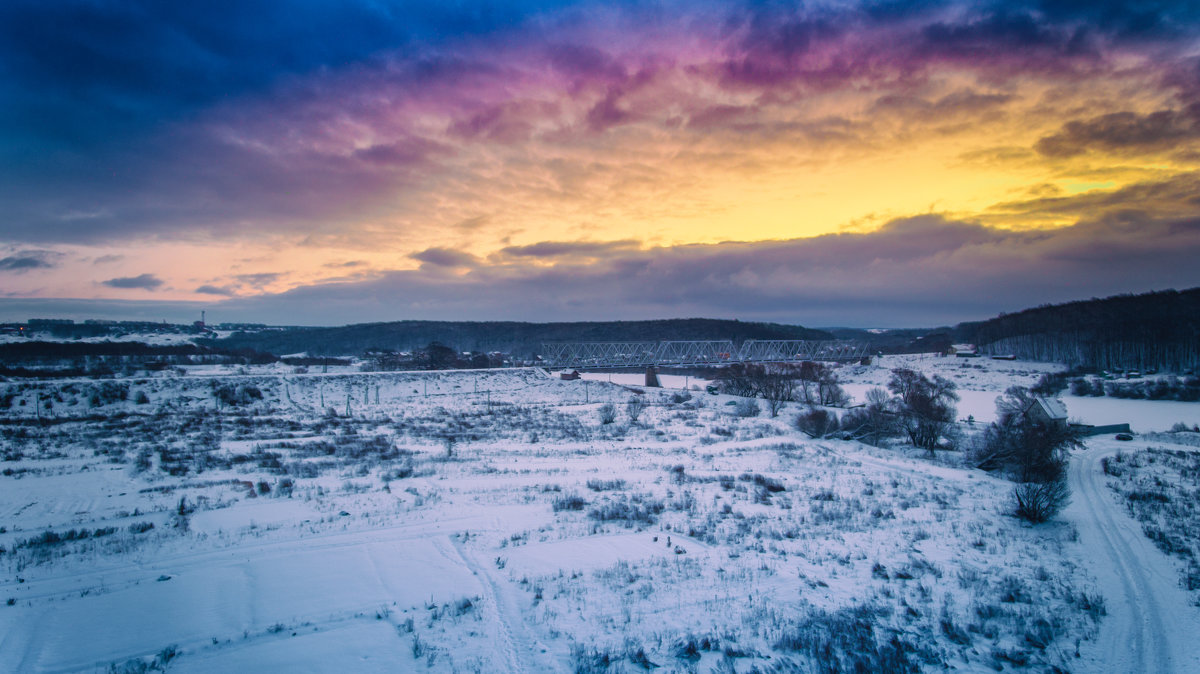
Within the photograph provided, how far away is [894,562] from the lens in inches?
489

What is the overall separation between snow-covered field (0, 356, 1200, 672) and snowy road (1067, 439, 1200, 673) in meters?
0.07

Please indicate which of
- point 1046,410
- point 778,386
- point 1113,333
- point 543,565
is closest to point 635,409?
point 778,386

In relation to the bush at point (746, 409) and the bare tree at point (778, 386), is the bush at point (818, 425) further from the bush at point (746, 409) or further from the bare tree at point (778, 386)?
the bare tree at point (778, 386)

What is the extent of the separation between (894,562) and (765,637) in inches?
220

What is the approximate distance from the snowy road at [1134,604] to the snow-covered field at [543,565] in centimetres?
7

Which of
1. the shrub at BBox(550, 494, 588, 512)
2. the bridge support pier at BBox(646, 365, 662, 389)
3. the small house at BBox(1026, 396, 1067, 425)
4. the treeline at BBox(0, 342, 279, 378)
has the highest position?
the treeline at BBox(0, 342, 279, 378)

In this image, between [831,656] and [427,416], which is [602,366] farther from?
[831,656]

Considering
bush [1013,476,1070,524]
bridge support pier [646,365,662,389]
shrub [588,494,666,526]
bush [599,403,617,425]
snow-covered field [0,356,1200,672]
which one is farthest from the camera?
bridge support pier [646,365,662,389]

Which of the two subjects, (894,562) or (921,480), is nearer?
(894,562)

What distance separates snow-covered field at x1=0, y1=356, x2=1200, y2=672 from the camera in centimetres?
838

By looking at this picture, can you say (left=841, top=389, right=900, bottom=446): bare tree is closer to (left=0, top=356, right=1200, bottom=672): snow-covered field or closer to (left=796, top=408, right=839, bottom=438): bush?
(left=796, top=408, right=839, bottom=438): bush

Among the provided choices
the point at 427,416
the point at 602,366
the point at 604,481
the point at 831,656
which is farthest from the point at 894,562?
the point at 602,366

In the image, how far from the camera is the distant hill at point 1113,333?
87.9 meters

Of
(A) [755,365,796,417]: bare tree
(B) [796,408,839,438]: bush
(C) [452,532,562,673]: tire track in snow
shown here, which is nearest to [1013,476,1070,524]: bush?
(C) [452,532,562,673]: tire track in snow
